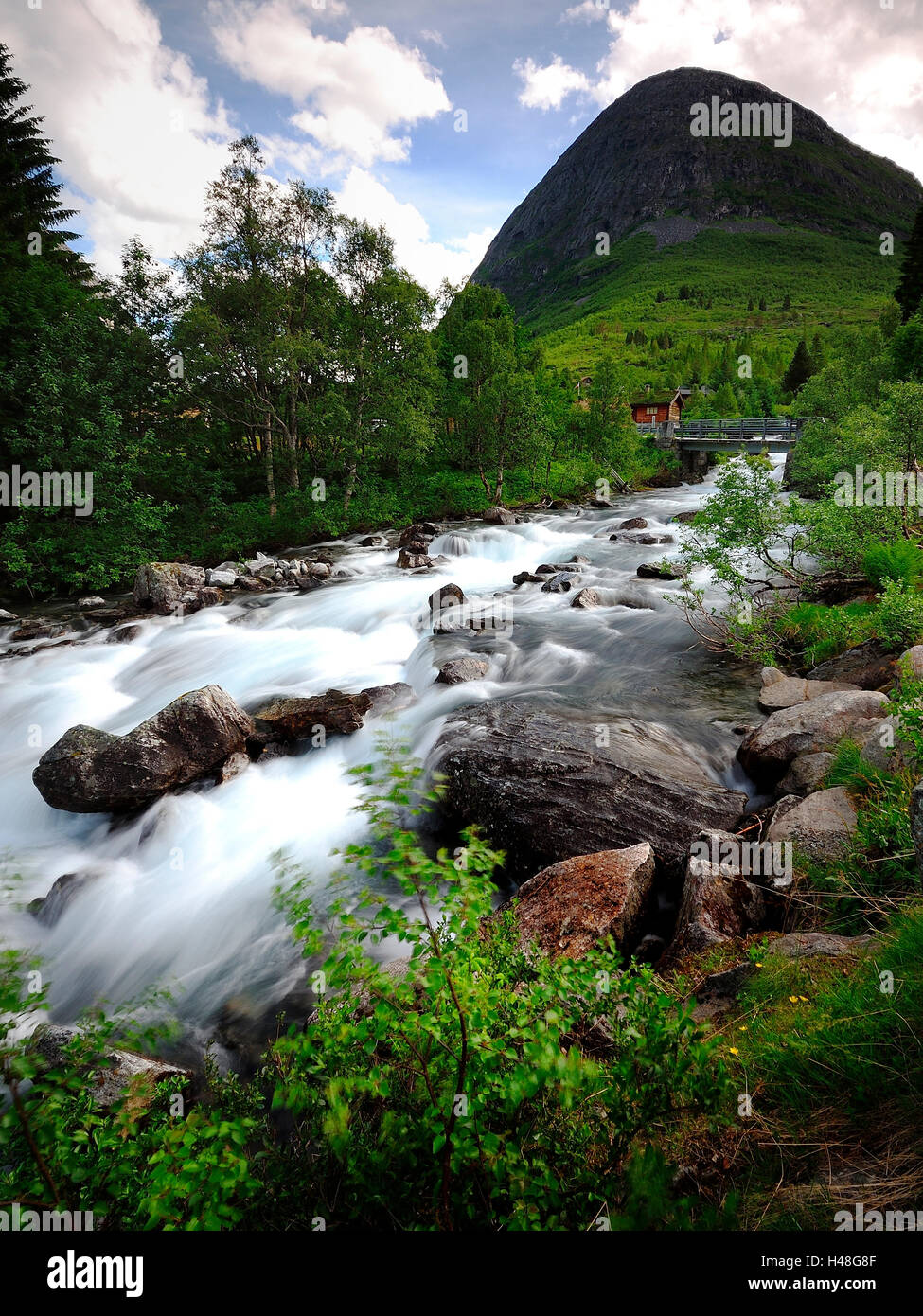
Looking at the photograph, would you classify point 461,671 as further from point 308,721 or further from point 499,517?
point 499,517

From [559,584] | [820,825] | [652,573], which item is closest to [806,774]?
[820,825]

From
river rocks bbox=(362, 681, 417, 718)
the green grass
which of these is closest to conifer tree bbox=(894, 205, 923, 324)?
the green grass

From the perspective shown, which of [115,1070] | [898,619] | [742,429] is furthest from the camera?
[742,429]

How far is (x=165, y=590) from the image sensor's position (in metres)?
18.0

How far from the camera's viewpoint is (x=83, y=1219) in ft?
7.77

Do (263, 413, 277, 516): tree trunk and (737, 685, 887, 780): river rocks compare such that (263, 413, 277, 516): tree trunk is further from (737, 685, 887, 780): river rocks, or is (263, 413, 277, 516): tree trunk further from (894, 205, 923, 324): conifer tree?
(894, 205, 923, 324): conifer tree

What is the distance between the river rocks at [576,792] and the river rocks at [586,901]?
0.68m

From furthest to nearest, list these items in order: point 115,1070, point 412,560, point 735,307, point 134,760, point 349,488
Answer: point 735,307
point 349,488
point 412,560
point 134,760
point 115,1070

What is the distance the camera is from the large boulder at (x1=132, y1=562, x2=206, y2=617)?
17.8m

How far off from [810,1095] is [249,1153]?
3.43 m

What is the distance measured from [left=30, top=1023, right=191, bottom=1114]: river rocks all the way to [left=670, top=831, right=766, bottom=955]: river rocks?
3.78 meters

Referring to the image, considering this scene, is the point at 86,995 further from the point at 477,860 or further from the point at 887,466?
the point at 887,466

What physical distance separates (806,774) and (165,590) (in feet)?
58.9
